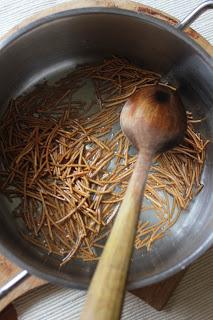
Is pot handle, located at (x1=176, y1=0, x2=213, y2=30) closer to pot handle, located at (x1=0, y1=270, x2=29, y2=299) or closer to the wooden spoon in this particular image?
the wooden spoon

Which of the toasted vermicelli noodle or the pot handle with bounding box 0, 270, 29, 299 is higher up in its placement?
the toasted vermicelli noodle

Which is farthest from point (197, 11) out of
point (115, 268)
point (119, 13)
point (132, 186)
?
point (115, 268)

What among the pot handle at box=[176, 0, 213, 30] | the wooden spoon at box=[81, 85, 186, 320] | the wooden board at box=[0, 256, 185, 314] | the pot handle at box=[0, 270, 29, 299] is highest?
the pot handle at box=[176, 0, 213, 30]

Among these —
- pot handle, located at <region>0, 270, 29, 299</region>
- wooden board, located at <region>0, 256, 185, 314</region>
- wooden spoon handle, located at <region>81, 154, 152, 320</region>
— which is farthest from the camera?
wooden board, located at <region>0, 256, 185, 314</region>

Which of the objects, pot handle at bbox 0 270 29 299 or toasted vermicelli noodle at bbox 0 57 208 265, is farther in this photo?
toasted vermicelli noodle at bbox 0 57 208 265

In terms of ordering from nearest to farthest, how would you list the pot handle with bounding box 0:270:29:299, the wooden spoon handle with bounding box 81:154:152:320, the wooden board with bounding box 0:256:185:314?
the wooden spoon handle with bounding box 81:154:152:320
the pot handle with bounding box 0:270:29:299
the wooden board with bounding box 0:256:185:314

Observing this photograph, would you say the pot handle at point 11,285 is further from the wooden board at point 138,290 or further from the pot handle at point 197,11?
the pot handle at point 197,11

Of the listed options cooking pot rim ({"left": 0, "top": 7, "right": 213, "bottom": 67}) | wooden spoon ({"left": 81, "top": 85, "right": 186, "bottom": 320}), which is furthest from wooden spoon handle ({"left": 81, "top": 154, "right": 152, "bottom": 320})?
cooking pot rim ({"left": 0, "top": 7, "right": 213, "bottom": 67})

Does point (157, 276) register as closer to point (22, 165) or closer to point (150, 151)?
point (150, 151)
